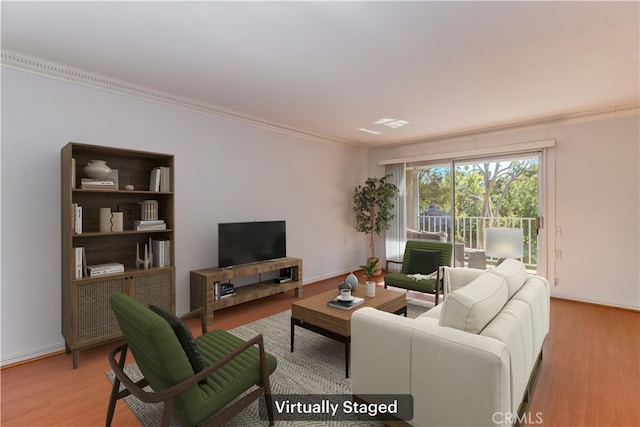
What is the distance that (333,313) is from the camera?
265cm

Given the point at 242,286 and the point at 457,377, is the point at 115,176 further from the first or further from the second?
the point at 457,377

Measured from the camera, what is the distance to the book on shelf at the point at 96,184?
277cm

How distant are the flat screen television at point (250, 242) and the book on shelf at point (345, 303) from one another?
1625mm

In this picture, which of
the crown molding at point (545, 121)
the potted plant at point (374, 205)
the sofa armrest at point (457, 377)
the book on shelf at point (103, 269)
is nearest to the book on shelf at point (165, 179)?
the book on shelf at point (103, 269)

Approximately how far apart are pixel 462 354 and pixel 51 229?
3.52 metres

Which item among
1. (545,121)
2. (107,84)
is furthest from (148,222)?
(545,121)

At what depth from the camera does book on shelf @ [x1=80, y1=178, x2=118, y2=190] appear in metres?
2.77

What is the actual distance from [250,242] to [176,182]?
1194 millimetres

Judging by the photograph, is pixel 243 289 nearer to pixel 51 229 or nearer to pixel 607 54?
pixel 51 229

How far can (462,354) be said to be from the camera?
149 centimetres

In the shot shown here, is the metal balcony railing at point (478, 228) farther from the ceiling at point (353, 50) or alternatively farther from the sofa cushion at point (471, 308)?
the sofa cushion at point (471, 308)

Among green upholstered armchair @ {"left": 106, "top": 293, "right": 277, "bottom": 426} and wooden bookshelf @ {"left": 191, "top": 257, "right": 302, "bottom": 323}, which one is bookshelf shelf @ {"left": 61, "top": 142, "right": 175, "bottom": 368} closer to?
wooden bookshelf @ {"left": 191, "top": 257, "right": 302, "bottom": 323}

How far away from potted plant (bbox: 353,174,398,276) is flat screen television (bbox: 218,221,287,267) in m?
2.08

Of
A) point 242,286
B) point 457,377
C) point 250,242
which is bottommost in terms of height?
point 242,286
